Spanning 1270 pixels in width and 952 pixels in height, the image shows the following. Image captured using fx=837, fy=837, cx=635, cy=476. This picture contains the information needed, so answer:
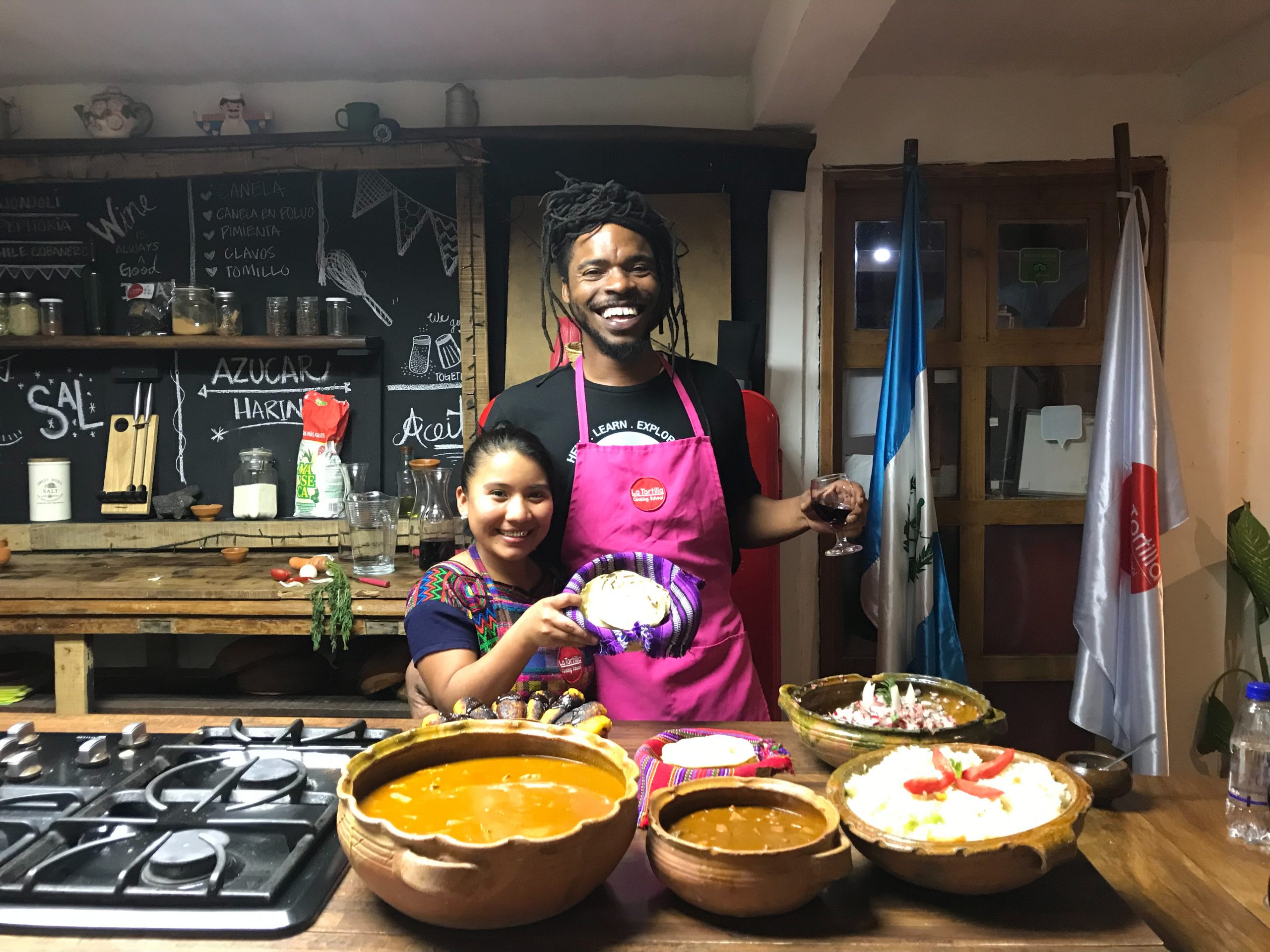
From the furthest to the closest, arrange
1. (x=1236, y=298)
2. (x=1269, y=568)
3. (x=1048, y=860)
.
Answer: (x=1236, y=298), (x=1269, y=568), (x=1048, y=860)

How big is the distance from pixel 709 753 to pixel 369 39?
279 centimetres

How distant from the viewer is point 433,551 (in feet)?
9.78

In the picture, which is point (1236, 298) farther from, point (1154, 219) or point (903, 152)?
point (903, 152)

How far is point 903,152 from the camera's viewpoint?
323 cm

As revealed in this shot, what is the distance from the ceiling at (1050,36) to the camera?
271cm

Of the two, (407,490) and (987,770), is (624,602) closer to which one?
(987,770)

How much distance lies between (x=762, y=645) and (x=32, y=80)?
362 centimetres

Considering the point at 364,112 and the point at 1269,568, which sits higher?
the point at 364,112

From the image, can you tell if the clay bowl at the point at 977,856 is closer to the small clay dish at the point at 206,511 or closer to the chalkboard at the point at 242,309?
the chalkboard at the point at 242,309

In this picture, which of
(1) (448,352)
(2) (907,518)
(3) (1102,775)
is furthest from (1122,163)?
(1) (448,352)

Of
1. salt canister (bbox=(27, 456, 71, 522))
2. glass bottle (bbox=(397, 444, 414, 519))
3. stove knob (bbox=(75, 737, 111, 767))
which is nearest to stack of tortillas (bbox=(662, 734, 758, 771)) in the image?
stove knob (bbox=(75, 737, 111, 767))

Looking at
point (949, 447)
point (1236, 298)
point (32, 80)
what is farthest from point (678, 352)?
point (32, 80)

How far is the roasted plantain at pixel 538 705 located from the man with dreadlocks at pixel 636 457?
30cm

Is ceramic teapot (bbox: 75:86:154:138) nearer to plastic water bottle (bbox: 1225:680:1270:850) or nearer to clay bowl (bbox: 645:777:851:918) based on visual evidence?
clay bowl (bbox: 645:777:851:918)
